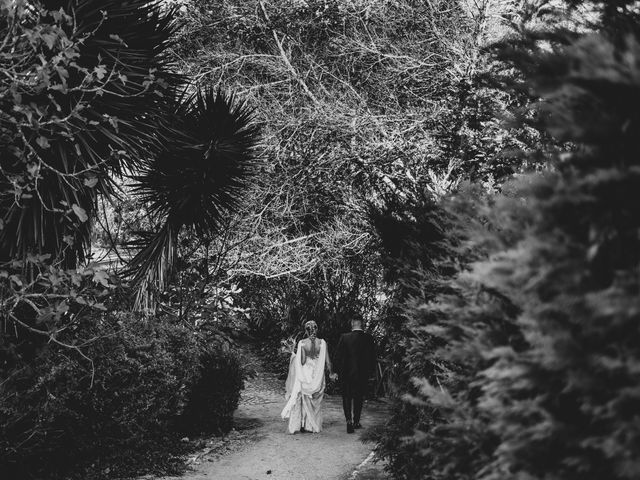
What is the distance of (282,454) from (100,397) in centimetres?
283

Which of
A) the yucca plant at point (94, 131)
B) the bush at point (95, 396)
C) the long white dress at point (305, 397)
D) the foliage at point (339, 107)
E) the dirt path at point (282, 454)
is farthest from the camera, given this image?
the foliage at point (339, 107)

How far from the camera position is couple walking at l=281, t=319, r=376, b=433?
960cm

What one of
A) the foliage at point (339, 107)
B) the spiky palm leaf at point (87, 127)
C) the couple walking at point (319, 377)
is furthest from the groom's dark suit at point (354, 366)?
the spiky palm leaf at point (87, 127)

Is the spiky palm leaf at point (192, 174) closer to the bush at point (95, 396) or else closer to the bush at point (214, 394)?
the bush at point (95, 396)

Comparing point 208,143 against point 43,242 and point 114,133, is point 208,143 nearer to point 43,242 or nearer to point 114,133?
point 114,133

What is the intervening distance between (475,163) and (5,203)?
248 inches

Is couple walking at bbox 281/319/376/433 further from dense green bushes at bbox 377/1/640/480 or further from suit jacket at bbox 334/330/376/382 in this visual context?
dense green bushes at bbox 377/1/640/480

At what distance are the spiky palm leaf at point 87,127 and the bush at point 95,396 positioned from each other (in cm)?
105

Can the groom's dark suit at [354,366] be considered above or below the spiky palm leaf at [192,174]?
below

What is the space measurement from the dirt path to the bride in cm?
22

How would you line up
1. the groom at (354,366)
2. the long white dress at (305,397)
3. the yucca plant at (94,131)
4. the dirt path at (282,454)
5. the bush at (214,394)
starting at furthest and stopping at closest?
the groom at (354,366), the long white dress at (305,397), the bush at (214,394), the dirt path at (282,454), the yucca plant at (94,131)

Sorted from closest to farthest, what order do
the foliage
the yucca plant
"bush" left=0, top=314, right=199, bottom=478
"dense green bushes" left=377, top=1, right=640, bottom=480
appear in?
"dense green bushes" left=377, top=1, right=640, bottom=480, the yucca plant, "bush" left=0, top=314, right=199, bottom=478, the foliage

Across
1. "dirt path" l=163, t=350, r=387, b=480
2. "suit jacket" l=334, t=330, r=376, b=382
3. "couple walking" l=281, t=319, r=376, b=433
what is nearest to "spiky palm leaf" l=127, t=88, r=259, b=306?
"dirt path" l=163, t=350, r=387, b=480

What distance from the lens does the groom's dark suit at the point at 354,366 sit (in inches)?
381
